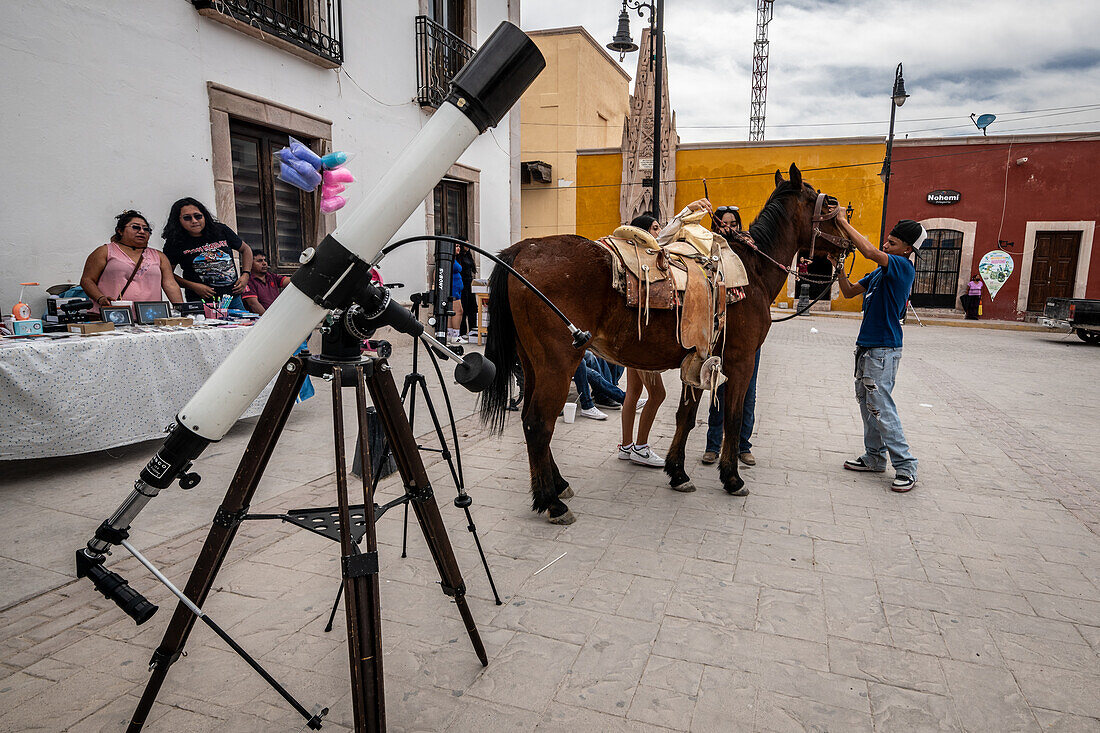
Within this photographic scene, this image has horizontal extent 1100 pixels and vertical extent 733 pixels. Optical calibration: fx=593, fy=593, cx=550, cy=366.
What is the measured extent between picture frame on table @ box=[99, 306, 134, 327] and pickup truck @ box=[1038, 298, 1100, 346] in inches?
660

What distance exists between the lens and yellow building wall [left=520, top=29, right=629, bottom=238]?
68.4ft

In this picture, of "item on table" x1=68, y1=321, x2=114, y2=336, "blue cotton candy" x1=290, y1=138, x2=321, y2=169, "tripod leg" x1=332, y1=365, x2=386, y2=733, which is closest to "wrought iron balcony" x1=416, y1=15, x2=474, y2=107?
"item on table" x1=68, y1=321, x2=114, y2=336

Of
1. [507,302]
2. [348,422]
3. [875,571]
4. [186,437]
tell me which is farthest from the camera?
[348,422]

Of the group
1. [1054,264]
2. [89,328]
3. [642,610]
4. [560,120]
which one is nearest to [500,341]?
[642,610]

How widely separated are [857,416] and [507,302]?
4401 millimetres

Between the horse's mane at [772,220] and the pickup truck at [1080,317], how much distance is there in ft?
41.6

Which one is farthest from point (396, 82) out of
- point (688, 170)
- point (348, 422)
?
point (688, 170)

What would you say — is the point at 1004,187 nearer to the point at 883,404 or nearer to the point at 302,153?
the point at 883,404

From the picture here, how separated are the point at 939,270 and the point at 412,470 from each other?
23.0m

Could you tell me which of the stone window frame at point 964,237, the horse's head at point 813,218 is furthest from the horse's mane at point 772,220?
the stone window frame at point 964,237

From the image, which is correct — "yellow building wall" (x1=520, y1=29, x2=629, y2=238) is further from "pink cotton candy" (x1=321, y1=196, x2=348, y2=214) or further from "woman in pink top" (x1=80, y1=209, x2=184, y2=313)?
"pink cotton candy" (x1=321, y1=196, x2=348, y2=214)

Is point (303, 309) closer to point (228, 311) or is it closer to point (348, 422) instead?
point (348, 422)

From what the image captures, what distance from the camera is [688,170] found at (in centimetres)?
2058

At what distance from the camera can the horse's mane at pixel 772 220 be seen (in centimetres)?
425
